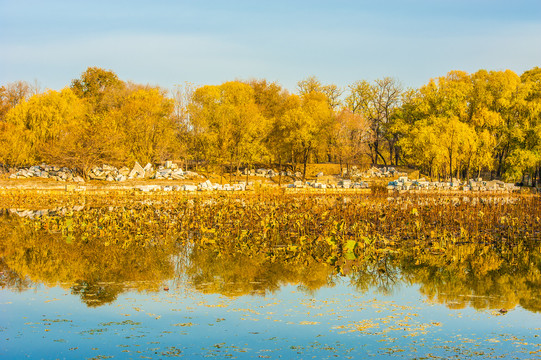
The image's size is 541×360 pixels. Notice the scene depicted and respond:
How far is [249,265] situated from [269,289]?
8.45 feet

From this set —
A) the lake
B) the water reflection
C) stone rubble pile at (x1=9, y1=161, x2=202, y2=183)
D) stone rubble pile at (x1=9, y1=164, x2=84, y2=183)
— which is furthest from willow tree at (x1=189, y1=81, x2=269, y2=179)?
the water reflection

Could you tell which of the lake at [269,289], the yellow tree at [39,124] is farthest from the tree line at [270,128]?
the lake at [269,289]

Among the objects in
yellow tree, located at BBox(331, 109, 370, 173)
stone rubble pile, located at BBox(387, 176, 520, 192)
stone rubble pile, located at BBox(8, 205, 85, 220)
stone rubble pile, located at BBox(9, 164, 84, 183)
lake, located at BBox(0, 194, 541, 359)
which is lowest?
lake, located at BBox(0, 194, 541, 359)

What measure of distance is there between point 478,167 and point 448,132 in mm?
8511

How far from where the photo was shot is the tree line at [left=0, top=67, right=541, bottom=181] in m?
53.1

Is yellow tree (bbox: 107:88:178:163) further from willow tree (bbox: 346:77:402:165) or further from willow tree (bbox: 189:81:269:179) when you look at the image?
Result: willow tree (bbox: 346:77:402:165)

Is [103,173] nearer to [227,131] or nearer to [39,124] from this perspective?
[39,124]

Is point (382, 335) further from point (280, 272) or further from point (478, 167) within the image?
point (478, 167)

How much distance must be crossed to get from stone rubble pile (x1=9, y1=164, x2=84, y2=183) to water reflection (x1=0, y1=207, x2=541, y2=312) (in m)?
30.8

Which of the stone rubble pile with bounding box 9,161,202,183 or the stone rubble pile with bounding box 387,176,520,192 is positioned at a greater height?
the stone rubble pile with bounding box 9,161,202,183

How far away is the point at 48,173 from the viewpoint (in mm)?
52781

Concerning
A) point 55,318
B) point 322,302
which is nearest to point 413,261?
point 322,302

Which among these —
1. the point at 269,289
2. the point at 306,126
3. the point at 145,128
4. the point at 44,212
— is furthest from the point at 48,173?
the point at 269,289

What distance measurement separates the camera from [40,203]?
105 feet
